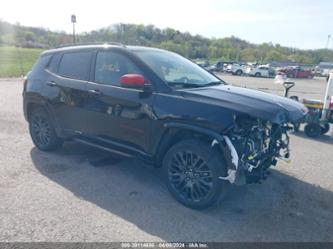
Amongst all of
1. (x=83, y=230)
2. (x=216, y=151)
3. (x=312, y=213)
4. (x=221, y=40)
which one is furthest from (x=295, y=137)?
(x=221, y=40)

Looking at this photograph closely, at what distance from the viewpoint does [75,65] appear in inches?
182

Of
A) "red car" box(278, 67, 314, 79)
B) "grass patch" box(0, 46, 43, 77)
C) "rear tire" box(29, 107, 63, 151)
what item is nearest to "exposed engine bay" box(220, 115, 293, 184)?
"rear tire" box(29, 107, 63, 151)

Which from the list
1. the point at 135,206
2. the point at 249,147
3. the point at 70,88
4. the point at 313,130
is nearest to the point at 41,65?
the point at 70,88

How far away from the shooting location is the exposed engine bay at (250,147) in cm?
314

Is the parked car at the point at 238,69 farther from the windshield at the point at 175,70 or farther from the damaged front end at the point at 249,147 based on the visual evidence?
the damaged front end at the point at 249,147

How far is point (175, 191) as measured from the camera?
3.66 m

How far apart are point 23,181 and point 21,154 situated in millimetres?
1219

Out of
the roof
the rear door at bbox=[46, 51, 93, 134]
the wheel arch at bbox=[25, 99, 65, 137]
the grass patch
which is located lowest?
the grass patch

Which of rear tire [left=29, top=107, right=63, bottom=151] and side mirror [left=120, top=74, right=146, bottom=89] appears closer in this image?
side mirror [left=120, top=74, right=146, bottom=89]

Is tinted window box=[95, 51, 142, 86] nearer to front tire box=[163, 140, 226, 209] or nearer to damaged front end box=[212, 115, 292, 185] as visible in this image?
front tire box=[163, 140, 226, 209]

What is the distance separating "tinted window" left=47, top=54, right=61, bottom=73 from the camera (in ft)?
16.2

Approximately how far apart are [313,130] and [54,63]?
6040 millimetres

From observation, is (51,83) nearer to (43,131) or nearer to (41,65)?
(41,65)

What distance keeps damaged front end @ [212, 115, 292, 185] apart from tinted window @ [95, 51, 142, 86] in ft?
4.87
